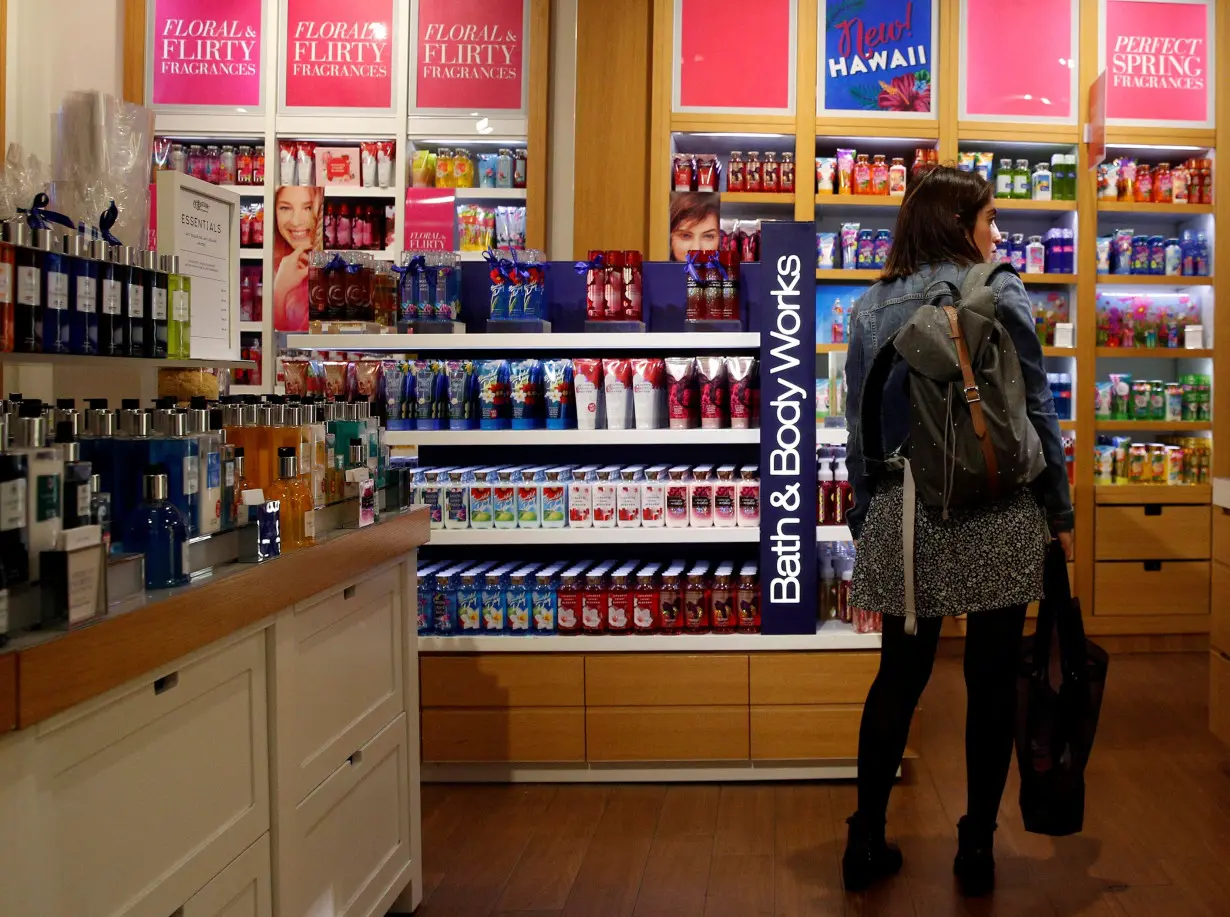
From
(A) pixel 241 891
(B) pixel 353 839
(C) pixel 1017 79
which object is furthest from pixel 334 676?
(C) pixel 1017 79

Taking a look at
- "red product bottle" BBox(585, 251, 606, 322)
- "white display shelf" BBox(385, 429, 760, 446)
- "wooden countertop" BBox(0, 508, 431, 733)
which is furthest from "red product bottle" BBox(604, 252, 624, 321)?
"wooden countertop" BBox(0, 508, 431, 733)

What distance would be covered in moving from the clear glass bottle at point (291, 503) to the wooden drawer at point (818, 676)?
1.72m

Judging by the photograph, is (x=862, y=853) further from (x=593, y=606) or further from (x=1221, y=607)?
(x=1221, y=607)

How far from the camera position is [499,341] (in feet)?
10.9

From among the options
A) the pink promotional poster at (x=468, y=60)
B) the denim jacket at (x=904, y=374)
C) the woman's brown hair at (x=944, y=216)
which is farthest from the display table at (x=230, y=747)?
the pink promotional poster at (x=468, y=60)

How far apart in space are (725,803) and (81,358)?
6.78ft

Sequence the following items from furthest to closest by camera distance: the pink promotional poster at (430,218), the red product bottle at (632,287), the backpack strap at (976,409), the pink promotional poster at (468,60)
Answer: the pink promotional poster at (468,60)
the pink promotional poster at (430,218)
the red product bottle at (632,287)
the backpack strap at (976,409)

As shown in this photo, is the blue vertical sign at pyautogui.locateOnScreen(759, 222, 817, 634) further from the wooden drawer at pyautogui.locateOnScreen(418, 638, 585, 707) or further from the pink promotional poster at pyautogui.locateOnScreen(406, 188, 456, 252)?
the pink promotional poster at pyautogui.locateOnScreen(406, 188, 456, 252)

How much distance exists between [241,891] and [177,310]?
110cm

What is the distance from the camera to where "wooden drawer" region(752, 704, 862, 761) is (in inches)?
129

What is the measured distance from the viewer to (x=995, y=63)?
17.3ft

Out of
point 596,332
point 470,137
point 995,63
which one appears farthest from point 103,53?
point 995,63

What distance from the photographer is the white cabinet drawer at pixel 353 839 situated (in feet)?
6.13

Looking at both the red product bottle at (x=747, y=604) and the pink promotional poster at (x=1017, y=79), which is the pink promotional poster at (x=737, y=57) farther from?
the red product bottle at (x=747, y=604)
